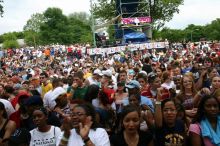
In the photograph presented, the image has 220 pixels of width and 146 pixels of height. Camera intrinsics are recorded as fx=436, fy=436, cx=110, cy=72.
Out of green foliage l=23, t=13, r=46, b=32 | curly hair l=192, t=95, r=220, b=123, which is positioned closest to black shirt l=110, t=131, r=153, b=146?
curly hair l=192, t=95, r=220, b=123

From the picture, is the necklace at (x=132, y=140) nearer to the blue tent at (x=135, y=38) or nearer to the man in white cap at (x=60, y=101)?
the man in white cap at (x=60, y=101)

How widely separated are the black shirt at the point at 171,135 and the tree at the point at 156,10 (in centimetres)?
4282

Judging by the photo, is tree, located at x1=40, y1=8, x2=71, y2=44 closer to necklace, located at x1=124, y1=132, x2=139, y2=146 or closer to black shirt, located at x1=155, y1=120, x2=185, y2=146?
black shirt, located at x1=155, y1=120, x2=185, y2=146

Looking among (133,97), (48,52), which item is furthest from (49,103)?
(48,52)

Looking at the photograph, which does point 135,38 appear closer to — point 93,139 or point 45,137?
point 45,137

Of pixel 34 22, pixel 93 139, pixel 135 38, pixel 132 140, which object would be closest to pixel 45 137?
pixel 93 139

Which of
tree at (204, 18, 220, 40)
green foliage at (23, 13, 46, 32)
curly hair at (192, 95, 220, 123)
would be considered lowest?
tree at (204, 18, 220, 40)

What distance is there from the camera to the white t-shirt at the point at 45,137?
4.96 m

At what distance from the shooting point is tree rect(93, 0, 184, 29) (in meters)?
48.2

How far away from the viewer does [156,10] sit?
51938mm

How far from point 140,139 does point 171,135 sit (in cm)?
37

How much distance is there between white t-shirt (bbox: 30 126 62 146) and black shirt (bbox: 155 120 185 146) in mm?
1126

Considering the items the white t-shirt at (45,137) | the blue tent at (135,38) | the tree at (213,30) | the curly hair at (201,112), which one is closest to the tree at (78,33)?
the tree at (213,30)

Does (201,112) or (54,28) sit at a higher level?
(54,28)
